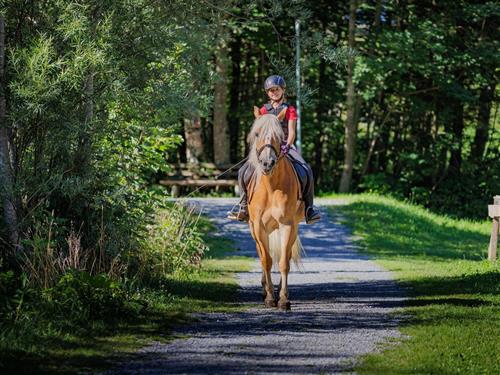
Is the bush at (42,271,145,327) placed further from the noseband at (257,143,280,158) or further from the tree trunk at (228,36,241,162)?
the tree trunk at (228,36,241,162)

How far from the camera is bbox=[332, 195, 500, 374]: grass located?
28.1ft

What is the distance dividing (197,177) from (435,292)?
24.2 metres

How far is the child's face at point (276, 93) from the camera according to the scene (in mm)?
12633

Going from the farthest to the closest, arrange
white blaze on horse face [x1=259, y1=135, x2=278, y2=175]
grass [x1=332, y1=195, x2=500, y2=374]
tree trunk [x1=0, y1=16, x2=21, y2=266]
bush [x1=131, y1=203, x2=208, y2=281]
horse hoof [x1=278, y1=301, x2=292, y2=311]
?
bush [x1=131, y1=203, x2=208, y2=281], horse hoof [x1=278, y1=301, x2=292, y2=311], white blaze on horse face [x1=259, y1=135, x2=278, y2=175], tree trunk [x1=0, y1=16, x2=21, y2=266], grass [x1=332, y1=195, x2=500, y2=374]

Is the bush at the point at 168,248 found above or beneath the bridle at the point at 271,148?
beneath

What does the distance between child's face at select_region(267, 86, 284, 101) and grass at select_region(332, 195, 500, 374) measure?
3.23m

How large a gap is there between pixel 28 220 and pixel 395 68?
2738cm

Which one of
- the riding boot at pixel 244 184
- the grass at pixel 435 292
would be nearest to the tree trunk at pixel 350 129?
the grass at pixel 435 292

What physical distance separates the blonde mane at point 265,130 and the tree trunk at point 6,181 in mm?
2984

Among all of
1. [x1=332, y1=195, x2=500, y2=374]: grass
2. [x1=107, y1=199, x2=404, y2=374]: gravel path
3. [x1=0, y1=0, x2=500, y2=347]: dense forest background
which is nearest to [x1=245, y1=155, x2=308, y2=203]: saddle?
[x1=0, y1=0, x2=500, y2=347]: dense forest background

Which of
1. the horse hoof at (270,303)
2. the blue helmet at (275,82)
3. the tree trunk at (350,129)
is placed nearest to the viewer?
the horse hoof at (270,303)

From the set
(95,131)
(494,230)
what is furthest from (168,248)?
(494,230)

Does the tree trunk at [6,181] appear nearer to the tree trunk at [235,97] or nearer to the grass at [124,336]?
the grass at [124,336]

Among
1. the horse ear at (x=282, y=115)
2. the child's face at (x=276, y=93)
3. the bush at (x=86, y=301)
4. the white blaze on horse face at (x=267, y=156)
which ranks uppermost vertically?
the child's face at (x=276, y=93)
